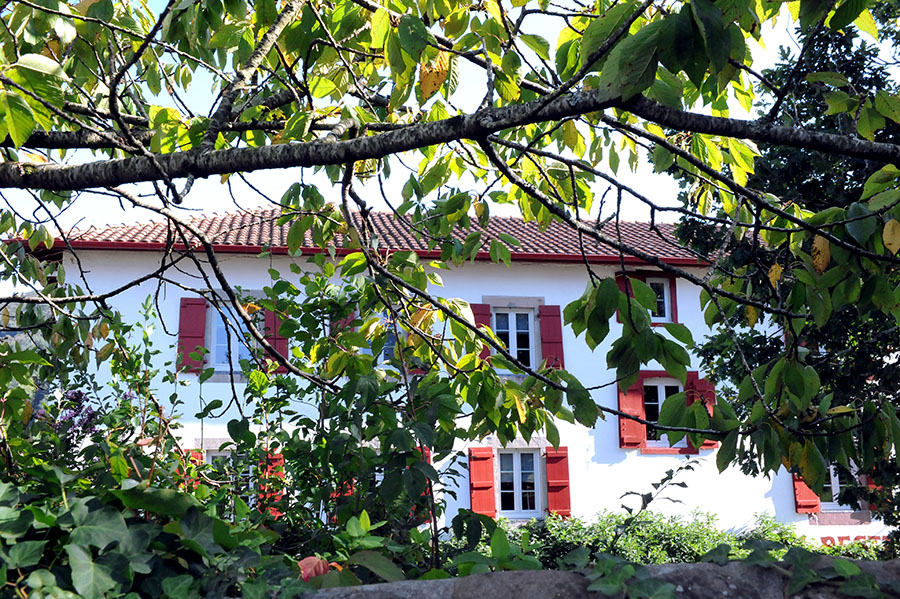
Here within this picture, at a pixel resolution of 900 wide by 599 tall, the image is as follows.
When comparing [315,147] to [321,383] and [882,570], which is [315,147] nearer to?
[321,383]

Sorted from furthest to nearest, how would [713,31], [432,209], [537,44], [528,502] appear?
[528,502], [432,209], [537,44], [713,31]

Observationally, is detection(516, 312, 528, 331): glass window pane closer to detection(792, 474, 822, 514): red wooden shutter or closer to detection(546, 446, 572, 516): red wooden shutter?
detection(546, 446, 572, 516): red wooden shutter

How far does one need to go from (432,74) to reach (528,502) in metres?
11.1

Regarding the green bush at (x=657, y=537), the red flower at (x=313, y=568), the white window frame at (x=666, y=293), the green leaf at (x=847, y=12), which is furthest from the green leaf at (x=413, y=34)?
the white window frame at (x=666, y=293)

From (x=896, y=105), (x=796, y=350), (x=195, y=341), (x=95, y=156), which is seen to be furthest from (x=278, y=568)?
(x=195, y=341)

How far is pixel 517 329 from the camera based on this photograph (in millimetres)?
13664

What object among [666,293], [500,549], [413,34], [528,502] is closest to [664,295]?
[666,293]

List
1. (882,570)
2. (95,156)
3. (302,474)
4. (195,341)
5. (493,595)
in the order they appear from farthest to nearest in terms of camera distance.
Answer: (195,341) → (95,156) → (302,474) → (882,570) → (493,595)

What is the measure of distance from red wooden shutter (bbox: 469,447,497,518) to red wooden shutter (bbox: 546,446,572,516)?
3.03 ft

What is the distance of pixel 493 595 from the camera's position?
164 cm

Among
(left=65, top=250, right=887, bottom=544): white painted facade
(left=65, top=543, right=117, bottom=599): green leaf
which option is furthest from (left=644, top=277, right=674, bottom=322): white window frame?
(left=65, top=543, right=117, bottom=599): green leaf

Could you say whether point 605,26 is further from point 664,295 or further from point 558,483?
point 664,295

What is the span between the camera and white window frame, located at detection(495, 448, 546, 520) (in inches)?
506

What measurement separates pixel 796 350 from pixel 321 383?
161cm
